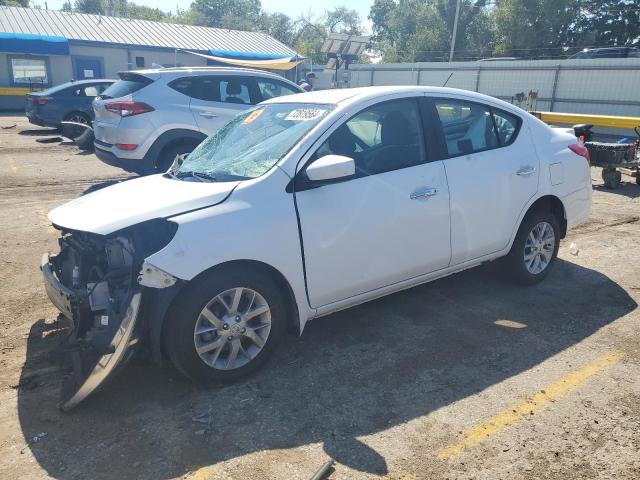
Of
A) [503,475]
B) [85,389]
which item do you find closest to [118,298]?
[85,389]

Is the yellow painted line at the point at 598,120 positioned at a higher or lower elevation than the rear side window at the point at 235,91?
lower

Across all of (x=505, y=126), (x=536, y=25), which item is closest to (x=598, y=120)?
(x=505, y=126)

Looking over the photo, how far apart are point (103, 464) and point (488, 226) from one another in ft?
10.6

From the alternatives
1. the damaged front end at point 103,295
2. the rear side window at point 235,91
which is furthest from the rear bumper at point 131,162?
the damaged front end at point 103,295

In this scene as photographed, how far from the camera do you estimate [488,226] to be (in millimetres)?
4355

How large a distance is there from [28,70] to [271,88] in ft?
79.6

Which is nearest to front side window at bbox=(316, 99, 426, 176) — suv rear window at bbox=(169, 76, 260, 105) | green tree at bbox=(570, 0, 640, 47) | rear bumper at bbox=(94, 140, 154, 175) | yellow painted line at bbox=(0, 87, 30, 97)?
rear bumper at bbox=(94, 140, 154, 175)

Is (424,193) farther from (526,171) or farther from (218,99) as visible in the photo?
(218,99)

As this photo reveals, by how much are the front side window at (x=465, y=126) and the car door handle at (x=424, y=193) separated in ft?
1.29

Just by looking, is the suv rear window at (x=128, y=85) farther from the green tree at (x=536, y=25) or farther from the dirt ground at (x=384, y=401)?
the green tree at (x=536, y=25)

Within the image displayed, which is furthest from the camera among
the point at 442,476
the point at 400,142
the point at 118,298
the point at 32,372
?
the point at 400,142

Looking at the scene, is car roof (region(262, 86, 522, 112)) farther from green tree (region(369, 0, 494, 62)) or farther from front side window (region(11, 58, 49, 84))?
green tree (region(369, 0, 494, 62))

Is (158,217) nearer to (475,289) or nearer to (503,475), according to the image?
(503,475)

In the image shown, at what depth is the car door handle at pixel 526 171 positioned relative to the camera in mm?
4523
